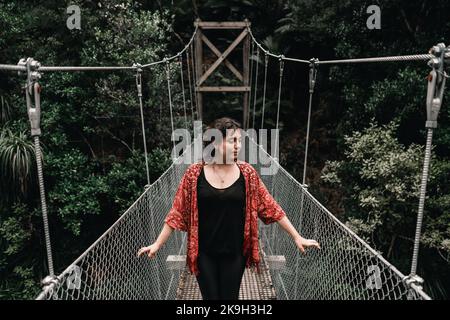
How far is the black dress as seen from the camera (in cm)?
126

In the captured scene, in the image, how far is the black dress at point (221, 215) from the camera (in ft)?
4.12

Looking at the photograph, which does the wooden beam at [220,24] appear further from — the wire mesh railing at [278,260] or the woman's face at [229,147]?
the woman's face at [229,147]

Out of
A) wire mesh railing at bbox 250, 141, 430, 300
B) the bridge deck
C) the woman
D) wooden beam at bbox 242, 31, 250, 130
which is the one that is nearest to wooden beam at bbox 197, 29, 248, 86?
wooden beam at bbox 242, 31, 250, 130

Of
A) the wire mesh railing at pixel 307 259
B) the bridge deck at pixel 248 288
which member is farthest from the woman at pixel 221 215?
the bridge deck at pixel 248 288

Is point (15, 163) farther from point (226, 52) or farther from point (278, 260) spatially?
point (278, 260)

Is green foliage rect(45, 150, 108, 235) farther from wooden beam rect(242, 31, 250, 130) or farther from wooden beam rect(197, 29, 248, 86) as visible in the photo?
wooden beam rect(242, 31, 250, 130)

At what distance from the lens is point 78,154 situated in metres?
5.33

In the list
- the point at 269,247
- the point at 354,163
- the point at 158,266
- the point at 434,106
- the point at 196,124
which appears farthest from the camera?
the point at 196,124

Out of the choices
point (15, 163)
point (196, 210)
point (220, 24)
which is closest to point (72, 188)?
point (15, 163)

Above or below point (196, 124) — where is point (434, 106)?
above

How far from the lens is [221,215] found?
126 centimetres

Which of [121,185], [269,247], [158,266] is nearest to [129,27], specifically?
[121,185]
